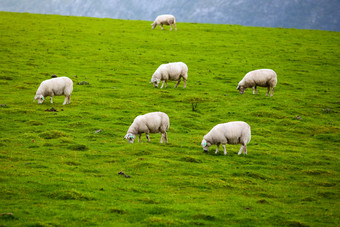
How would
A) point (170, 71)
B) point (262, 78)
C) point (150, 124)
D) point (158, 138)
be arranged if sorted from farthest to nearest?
point (170, 71) → point (262, 78) → point (158, 138) → point (150, 124)

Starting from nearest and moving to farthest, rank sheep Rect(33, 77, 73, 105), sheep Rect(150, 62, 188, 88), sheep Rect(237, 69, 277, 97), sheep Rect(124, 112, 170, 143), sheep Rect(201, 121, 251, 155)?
1. sheep Rect(201, 121, 251, 155)
2. sheep Rect(124, 112, 170, 143)
3. sheep Rect(33, 77, 73, 105)
4. sheep Rect(237, 69, 277, 97)
5. sheep Rect(150, 62, 188, 88)

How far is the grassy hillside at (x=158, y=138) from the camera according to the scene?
1209 cm

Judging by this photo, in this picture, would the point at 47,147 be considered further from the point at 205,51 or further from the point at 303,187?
the point at 205,51

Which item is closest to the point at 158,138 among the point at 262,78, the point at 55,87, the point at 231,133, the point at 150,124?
the point at 150,124

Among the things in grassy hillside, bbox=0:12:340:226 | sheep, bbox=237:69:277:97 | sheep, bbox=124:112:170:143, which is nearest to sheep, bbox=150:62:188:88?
grassy hillside, bbox=0:12:340:226

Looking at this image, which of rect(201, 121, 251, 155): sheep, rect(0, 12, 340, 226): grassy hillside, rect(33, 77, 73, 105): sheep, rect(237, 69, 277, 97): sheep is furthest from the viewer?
rect(237, 69, 277, 97): sheep

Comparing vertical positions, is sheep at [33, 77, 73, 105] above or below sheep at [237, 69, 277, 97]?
below

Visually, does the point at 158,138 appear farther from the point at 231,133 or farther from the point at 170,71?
the point at 170,71

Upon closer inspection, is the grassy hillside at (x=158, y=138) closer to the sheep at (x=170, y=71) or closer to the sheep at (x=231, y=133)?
the sheep at (x=231, y=133)

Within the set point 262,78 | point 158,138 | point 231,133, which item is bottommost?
point 158,138

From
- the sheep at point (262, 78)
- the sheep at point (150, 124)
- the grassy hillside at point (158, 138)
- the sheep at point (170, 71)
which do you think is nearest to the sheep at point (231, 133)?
the grassy hillside at point (158, 138)

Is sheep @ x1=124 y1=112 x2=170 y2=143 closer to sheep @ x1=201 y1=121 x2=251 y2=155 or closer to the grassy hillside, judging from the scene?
the grassy hillside

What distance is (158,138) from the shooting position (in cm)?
2112

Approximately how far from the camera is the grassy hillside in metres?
12.1
